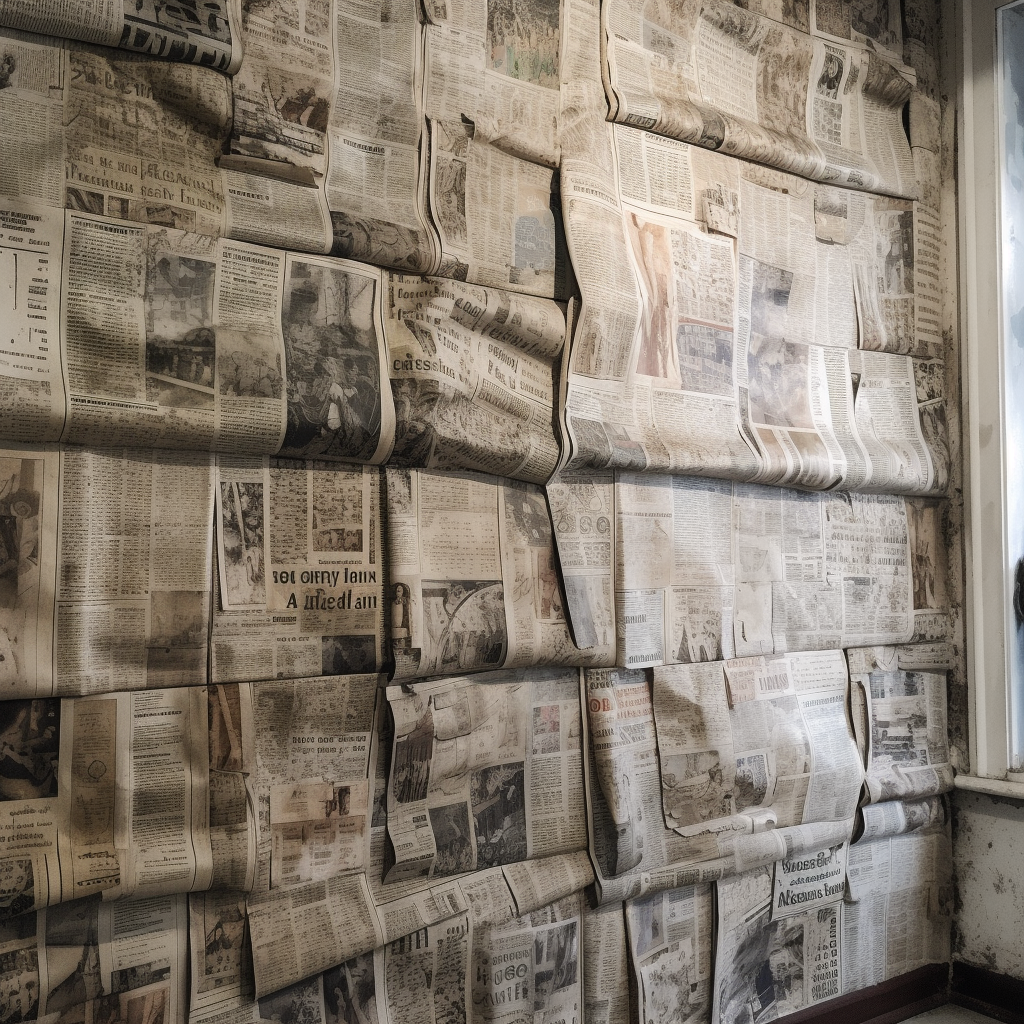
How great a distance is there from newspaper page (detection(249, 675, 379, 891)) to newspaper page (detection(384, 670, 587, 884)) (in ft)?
0.14

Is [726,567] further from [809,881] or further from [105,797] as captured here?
[105,797]

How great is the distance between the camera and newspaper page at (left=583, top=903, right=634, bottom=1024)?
137cm

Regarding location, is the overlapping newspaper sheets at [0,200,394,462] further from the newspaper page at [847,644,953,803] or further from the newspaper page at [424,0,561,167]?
the newspaper page at [847,644,953,803]

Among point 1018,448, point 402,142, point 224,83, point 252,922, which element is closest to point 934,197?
point 1018,448

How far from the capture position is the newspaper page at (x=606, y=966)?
1367mm

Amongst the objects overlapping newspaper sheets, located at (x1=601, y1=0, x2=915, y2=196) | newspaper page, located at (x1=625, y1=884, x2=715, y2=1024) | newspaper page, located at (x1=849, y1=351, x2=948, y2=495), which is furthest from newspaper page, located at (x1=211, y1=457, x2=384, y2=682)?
newspaper page, located at (x1=849, y1=351, x2=948, y2=495)

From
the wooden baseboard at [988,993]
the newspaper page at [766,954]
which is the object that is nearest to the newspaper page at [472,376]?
the newspaper page at [766,954]

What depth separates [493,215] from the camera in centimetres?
133

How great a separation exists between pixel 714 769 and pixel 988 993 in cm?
83

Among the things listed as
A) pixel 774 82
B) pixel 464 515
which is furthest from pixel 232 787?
pixel 774 82

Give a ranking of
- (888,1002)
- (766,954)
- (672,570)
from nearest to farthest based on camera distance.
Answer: (672,570), (766,954), (888,1002)

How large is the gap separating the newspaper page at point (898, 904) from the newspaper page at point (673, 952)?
1.18ft

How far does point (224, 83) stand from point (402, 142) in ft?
0.81

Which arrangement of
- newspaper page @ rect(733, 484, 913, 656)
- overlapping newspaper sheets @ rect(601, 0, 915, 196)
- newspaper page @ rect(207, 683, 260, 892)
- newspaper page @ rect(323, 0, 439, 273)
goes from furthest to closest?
newspaper page @ rect(733, 484, 913, 656) < overlapping newspaper sheets @ rect(601, 0, 915, 196) < newspaper page @ rect(323, 0, 439, 273) < newspaper page @ rect(207, 683, 260, 892)
